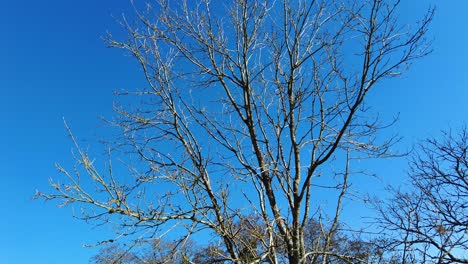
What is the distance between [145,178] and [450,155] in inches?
340

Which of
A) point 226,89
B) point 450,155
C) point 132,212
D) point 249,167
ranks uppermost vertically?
point 450,155

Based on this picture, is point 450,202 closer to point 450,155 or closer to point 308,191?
point 450,155

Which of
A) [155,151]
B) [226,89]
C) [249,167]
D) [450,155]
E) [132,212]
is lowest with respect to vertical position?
[132,212]

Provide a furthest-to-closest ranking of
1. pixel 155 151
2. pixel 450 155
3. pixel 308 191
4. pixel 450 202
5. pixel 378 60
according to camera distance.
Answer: pixel 450 155 < pixel 450 202 < pixel 155 151 < pixel 308 191 < pixel 378 60

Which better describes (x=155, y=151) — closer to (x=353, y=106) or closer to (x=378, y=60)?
(x=353, y=106)

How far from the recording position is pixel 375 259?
5.23 metres

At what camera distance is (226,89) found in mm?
5625

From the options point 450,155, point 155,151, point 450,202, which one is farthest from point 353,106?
point 450,155

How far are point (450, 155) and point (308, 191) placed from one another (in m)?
7.42

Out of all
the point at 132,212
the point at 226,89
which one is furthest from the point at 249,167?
the point at 132,212

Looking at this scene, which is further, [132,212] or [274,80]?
[274,80]

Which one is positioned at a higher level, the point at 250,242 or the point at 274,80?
the point at 274,80

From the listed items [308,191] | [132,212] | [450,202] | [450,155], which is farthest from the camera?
[450,155]

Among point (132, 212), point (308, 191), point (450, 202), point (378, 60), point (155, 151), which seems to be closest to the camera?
point (132, 212)
